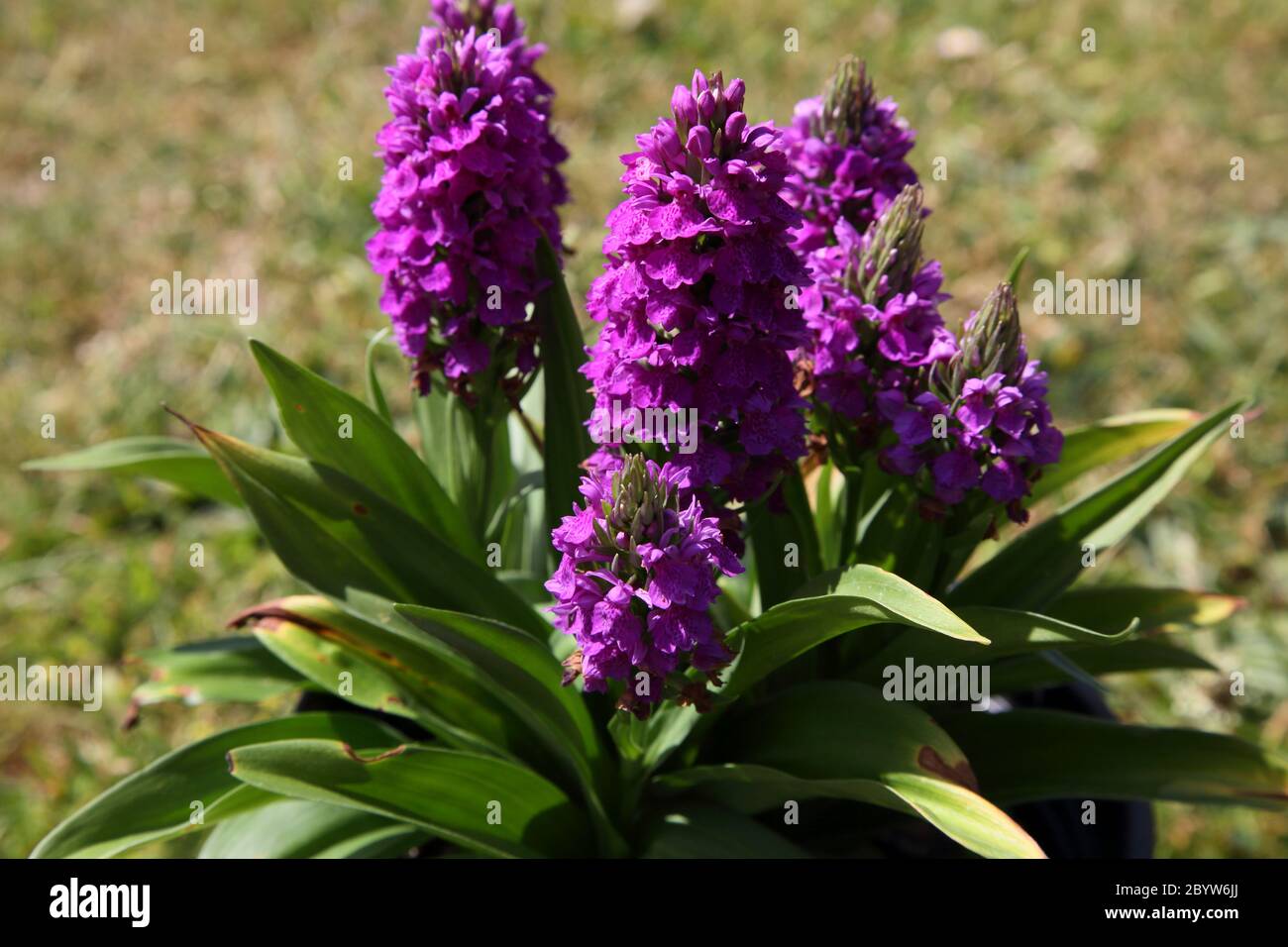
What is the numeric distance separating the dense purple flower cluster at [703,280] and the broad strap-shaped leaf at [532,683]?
0.41 meters

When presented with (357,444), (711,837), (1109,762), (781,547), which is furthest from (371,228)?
(1109,762)

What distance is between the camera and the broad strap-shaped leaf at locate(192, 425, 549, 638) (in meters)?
2.15

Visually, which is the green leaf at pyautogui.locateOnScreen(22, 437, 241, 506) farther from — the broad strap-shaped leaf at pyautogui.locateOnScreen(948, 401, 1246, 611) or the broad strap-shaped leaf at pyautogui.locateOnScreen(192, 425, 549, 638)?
the broad strap-shaped leaf at pyautogui.locateOnScreen(948, 401, 1246, 611)

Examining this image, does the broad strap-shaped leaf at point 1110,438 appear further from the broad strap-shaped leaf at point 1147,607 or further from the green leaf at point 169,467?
the green leaf at point 169,467

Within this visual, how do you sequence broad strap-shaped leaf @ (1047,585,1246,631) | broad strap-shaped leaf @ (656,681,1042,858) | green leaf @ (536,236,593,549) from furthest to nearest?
1. broad strap-shaped leaf @ (1047,585,1246,631)
2. green leaf @ (536,236,593,549)
3. broad strap-shaped leaf @ (656,681,1042,858)

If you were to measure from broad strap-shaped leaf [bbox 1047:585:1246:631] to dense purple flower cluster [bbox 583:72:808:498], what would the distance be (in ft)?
3.38

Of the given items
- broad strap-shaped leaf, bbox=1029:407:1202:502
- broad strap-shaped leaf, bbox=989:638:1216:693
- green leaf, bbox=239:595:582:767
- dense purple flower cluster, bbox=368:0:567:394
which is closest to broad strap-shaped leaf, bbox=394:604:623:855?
green leaf, bbox=239:595:582:767

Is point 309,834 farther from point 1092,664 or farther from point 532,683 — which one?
point 1092,664

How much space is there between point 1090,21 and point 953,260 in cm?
217

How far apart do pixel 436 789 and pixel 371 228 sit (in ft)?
11.2

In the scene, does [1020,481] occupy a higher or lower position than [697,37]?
lower
